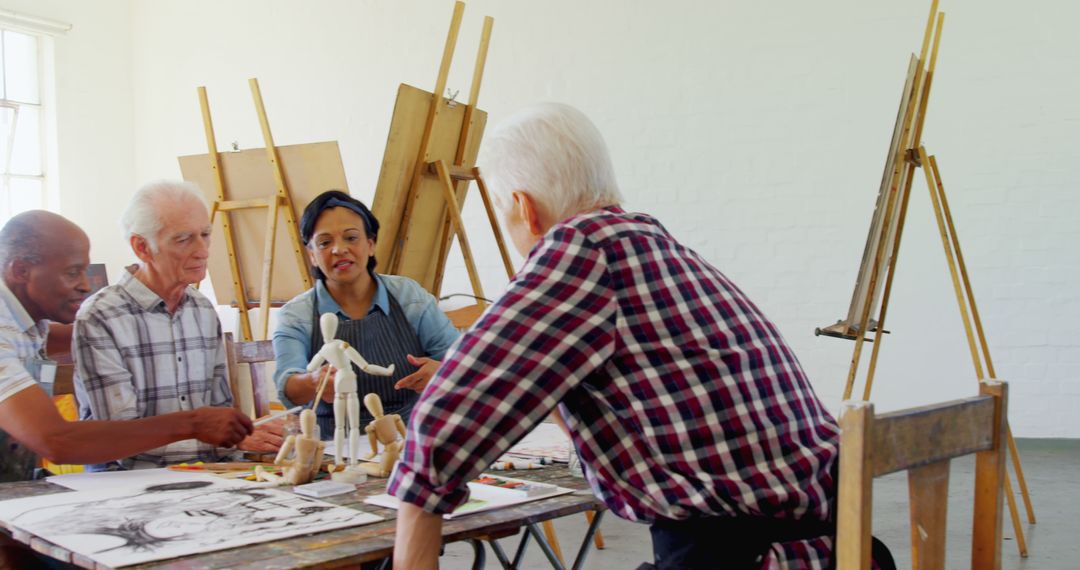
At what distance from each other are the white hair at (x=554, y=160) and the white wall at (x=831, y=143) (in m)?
4.56

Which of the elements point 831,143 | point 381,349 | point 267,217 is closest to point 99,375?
point 381,349

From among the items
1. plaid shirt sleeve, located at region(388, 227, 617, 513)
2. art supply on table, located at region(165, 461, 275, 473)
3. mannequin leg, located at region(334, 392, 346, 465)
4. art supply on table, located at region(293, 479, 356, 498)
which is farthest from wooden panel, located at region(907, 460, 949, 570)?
art supply on table, located at region(165, 461, 275, 473)

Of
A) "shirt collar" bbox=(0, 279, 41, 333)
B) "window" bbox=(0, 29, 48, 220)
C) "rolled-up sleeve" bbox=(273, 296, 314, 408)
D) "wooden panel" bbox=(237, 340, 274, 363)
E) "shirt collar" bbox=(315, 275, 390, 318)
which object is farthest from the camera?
"window" bbox=(0, 29, 48, 220)

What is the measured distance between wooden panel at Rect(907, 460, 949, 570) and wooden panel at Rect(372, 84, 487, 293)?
2845 mm

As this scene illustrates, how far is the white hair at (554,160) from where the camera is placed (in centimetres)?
141

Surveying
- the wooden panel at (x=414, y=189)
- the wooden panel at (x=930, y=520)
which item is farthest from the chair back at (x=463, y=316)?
the wooden panel at (x=930, y=520)

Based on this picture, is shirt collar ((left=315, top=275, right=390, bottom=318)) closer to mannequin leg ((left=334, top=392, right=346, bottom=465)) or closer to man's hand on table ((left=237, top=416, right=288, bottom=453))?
man's hand on table ((left=237, top=416, right=288, bottom=453))

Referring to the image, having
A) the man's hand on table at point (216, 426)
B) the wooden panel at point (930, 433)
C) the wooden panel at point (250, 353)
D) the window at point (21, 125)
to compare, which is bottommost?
the man's hand on table at point (216, 426)

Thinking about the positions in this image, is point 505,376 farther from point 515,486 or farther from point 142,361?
point 142,361

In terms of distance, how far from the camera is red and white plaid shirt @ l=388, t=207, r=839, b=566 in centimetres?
123

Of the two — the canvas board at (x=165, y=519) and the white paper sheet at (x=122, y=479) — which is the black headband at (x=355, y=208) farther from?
the canvas board at (x=165, y=519)

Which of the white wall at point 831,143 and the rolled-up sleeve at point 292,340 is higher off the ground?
the white wall at point 831,143

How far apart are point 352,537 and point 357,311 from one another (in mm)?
1553

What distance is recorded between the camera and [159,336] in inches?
89.0
